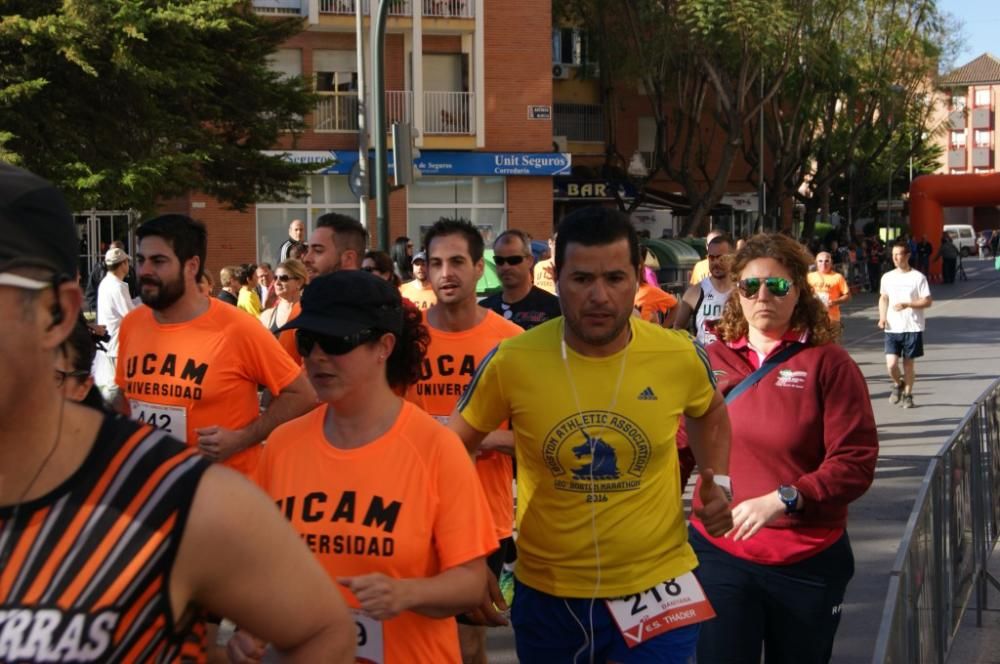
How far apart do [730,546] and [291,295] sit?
6.16 m

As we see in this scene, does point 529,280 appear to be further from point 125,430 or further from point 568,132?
point 568,132

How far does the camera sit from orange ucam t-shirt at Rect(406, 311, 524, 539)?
6.19 meters

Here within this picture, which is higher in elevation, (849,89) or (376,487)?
(849,89)

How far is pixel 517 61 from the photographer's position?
41125 millimetres

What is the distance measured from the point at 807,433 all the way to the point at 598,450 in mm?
993

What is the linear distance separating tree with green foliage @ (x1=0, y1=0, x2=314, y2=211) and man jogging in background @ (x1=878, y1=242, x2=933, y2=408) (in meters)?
9.57

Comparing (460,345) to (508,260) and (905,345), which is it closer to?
(508,260)

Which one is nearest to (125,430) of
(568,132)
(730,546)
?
(730,546)

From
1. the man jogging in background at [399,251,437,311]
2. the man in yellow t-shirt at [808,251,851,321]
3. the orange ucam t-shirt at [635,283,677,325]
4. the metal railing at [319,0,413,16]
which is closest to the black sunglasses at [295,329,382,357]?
the man jogging in background at [399,251,437,311]

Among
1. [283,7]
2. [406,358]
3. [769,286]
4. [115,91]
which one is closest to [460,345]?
[769,286]

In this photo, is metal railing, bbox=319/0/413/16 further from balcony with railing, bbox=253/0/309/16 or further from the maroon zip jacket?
the maroon zip jacket

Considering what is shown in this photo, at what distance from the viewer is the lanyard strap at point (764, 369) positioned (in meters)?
4.86

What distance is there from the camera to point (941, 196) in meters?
54.2

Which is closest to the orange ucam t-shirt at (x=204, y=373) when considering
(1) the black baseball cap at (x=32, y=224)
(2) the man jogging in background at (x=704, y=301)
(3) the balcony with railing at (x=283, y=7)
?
(1) the black baseball cap at (x=32, y=224)
